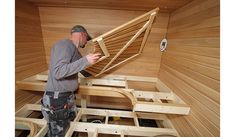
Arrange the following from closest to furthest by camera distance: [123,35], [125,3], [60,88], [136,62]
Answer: [60,88] < [123,35] < [125,3] < [136,62]

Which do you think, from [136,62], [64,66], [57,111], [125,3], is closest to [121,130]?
[57,111]

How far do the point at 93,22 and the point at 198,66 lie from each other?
1.57m

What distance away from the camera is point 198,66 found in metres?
1.29

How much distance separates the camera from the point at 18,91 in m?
1.85

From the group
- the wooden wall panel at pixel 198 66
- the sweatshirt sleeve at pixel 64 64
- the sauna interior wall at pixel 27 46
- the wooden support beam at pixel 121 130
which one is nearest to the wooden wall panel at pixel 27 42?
the sauna interior wall at pixel 27 46

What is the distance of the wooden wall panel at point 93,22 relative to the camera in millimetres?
2291

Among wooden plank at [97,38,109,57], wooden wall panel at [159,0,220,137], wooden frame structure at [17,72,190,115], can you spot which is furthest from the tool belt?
wooden wall panel at [159,0,220,137]

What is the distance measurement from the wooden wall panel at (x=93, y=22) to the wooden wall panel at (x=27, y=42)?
0.14 m

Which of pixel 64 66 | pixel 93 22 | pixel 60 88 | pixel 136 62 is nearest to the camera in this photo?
pixel 64 66

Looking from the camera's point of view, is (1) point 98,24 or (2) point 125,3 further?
(1) point 98,24

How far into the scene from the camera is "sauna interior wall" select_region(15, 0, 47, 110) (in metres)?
1.83

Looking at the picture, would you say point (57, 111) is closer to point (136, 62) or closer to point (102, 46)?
point (102, 46)

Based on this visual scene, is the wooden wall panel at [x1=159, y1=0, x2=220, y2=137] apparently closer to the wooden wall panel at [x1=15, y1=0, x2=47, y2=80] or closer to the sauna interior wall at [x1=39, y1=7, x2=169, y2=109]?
the sauna interior wall at [x1=39, y1=7, x2=169, y2=109]
